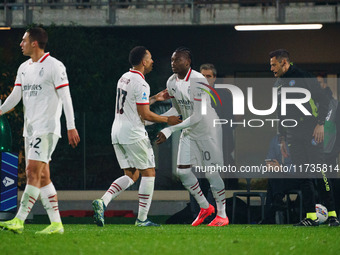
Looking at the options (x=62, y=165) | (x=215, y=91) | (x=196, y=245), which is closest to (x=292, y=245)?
(x=196, y=245)

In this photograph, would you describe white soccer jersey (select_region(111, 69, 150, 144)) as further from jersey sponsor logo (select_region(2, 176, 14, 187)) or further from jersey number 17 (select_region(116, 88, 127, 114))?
jersey sponsor logo (select_region(2, 176, 14, 187))

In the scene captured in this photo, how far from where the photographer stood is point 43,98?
29.0 ft

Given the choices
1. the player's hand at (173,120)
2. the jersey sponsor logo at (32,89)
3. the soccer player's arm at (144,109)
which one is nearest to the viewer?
the jersey sponsor logo at (32,89)

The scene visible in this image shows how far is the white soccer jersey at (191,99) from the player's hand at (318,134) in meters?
1.72

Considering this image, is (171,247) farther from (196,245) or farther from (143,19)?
(143,19)

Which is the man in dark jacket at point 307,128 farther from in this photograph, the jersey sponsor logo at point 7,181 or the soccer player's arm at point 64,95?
the jersey sponsor logo at point 7,181

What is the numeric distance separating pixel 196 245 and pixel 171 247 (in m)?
0.31

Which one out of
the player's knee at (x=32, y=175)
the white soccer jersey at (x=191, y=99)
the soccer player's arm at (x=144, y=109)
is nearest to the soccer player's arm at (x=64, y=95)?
the player's knee at (x=32, y=175)

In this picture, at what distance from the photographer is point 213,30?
2347cm

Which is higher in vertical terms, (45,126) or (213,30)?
(213,30)

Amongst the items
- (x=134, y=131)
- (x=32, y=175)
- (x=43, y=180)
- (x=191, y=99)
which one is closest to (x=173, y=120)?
(x=191, y=99)

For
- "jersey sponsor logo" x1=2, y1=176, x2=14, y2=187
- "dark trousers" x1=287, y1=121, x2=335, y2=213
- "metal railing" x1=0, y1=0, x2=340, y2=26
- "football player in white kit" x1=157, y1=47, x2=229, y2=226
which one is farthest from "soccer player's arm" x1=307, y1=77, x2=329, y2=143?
"metal railing" x1=0, y1=0, x2=340, y2=26

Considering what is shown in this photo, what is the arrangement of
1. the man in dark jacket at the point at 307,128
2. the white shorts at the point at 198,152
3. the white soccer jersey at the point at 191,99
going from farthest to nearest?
the white shorts at the point at 198,152
the white soccer jersey at the point at 191,99
the man in dark jacket at the point at 307,128

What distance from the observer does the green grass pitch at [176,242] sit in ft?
23.5
